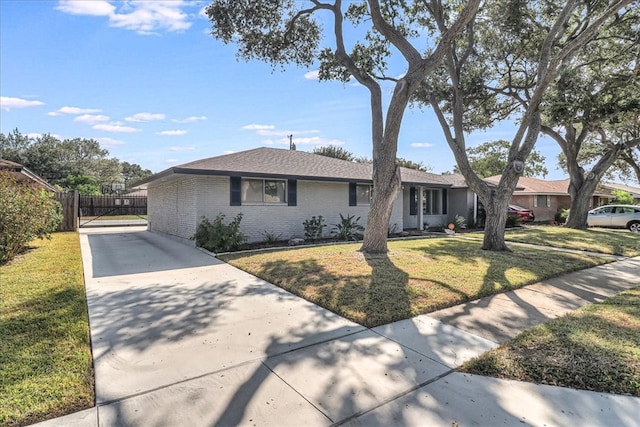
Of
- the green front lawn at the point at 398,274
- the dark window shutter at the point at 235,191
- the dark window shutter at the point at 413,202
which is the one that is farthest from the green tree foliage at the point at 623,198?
the dark window shutter at the point at 235,191

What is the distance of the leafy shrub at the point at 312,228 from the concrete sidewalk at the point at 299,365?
6981 mm

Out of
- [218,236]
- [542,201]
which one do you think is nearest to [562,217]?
[542,201]

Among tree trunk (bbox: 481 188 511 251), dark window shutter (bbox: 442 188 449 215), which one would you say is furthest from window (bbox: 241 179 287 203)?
dark window shutter (bbox: 442 188 449 215)

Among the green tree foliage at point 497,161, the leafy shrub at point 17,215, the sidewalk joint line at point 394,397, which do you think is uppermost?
the green tree foliage at point 497,161

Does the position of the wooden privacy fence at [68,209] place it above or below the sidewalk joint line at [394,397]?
above

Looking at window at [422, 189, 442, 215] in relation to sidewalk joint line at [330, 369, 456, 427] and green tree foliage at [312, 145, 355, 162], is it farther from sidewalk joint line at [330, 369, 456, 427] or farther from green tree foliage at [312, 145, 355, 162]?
green tree foliage at [312, 145, 355, 162]

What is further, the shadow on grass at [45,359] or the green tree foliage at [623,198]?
the green tree foliage at [623,198]

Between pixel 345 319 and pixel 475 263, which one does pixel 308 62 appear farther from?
pixel 345 319

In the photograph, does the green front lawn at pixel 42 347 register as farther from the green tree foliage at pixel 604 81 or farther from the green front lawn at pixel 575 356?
the green tree foliage at pixel 604 81

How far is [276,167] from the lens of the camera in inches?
495

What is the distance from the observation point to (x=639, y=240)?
14.0 metres

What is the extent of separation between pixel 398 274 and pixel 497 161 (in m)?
39.1

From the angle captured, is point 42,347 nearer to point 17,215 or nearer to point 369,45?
point 17,215

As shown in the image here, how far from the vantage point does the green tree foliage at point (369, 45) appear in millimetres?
9406
